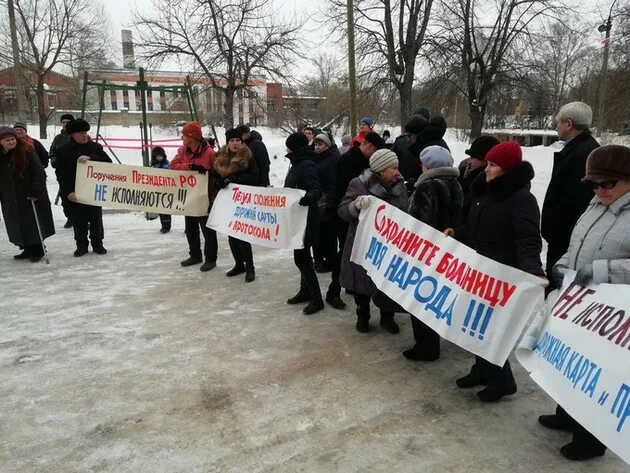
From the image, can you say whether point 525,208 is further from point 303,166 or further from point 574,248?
point 303,166

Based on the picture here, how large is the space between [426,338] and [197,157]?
4.09 meters

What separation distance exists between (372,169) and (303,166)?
3.40ft

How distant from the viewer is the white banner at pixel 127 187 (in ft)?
21.4

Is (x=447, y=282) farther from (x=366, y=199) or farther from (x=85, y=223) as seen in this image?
(x=85, y=223)

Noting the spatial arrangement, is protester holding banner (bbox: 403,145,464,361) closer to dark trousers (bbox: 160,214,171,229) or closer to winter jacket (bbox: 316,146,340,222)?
winter jacket (bbox: 316,146,340,222)

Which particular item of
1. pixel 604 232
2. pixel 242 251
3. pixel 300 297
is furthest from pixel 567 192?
pixel 242 251

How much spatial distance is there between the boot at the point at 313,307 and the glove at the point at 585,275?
9.31 ft

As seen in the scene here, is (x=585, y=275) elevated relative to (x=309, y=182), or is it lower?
lower

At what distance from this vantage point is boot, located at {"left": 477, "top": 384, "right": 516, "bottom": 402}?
3.16 m

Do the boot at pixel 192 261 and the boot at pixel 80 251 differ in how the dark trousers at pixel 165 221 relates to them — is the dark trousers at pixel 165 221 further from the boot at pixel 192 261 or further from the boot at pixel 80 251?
the boot at pixel 192 261

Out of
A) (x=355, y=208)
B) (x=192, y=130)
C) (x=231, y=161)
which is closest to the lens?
(x=355, y=208)

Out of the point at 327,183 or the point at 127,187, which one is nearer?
the point at 327,183

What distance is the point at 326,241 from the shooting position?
5.57 m

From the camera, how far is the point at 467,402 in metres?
3.19
